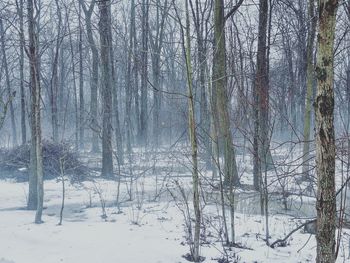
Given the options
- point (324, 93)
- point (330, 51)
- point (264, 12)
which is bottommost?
point (324, 93)

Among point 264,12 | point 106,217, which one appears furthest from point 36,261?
point 264,12

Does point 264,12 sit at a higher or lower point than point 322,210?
higher

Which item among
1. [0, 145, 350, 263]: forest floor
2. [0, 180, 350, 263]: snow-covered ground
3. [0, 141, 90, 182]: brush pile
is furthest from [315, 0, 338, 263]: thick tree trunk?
[0, 141, 90, 182]: brush pile

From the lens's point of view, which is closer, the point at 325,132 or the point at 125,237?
the point at 325,132

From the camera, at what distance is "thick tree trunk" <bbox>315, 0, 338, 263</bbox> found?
325 centimetres

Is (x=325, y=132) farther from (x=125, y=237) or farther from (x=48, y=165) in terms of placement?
(x=48, y=165)

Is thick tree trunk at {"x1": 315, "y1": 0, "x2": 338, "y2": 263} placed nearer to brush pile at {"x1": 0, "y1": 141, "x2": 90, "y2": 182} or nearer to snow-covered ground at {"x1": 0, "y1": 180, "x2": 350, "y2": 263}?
snow-covered ground at {"x1": 0, "y1": 180, "x2": 350, "y2": 263}

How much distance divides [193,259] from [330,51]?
334 centimetres

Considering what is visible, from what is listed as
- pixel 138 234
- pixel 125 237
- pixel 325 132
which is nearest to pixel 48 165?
pixel 138 234

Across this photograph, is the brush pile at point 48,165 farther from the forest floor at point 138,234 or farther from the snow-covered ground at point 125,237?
the snow-covered ground at point 125,237

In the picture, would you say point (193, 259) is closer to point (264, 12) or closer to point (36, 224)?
point (36, 224)

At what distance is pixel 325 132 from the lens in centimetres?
326

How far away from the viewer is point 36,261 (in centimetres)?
527

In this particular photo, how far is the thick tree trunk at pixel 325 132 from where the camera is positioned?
128 inches
